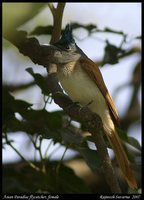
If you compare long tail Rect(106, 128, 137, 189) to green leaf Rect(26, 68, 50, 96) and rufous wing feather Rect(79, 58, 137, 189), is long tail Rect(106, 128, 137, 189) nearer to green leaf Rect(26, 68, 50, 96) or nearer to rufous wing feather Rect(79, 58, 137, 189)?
rufous wing feather Rect(79, 58, 137, 189)

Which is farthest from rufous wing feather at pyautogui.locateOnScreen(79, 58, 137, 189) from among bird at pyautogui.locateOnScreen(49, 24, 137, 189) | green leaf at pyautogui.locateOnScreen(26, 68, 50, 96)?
green leaf at pyautogui.locateOnScreen(26, 68, 50, 96)

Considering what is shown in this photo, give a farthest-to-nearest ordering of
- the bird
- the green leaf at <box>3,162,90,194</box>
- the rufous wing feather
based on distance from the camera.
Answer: the bird < the rufous wing feather < the green leaf at <box>3,162,90,194</box>

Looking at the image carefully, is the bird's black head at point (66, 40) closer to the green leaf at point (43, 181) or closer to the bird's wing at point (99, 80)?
the bird's wing at point (99, 80)

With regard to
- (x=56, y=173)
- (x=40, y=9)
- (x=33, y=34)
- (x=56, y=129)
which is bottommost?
(x=56, y=173)

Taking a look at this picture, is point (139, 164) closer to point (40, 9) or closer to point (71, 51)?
point (71, 51)

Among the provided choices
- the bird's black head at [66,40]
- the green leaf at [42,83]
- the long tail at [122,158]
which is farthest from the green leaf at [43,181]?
the bird's black head at [66,40]

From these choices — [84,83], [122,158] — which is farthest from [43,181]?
[84,83]

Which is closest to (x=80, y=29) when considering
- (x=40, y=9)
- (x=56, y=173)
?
(x=40, y=9)

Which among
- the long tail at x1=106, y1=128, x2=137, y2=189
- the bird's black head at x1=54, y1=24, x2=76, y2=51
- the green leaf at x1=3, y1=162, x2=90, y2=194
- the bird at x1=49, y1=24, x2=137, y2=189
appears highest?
the bird's black head at x1=54, y1=24, x2=76, y2=51

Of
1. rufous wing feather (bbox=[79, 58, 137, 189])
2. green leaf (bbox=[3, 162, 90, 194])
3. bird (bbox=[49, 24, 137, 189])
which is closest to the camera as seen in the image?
green leaf (bbox=[3, 162, 90, 194])
